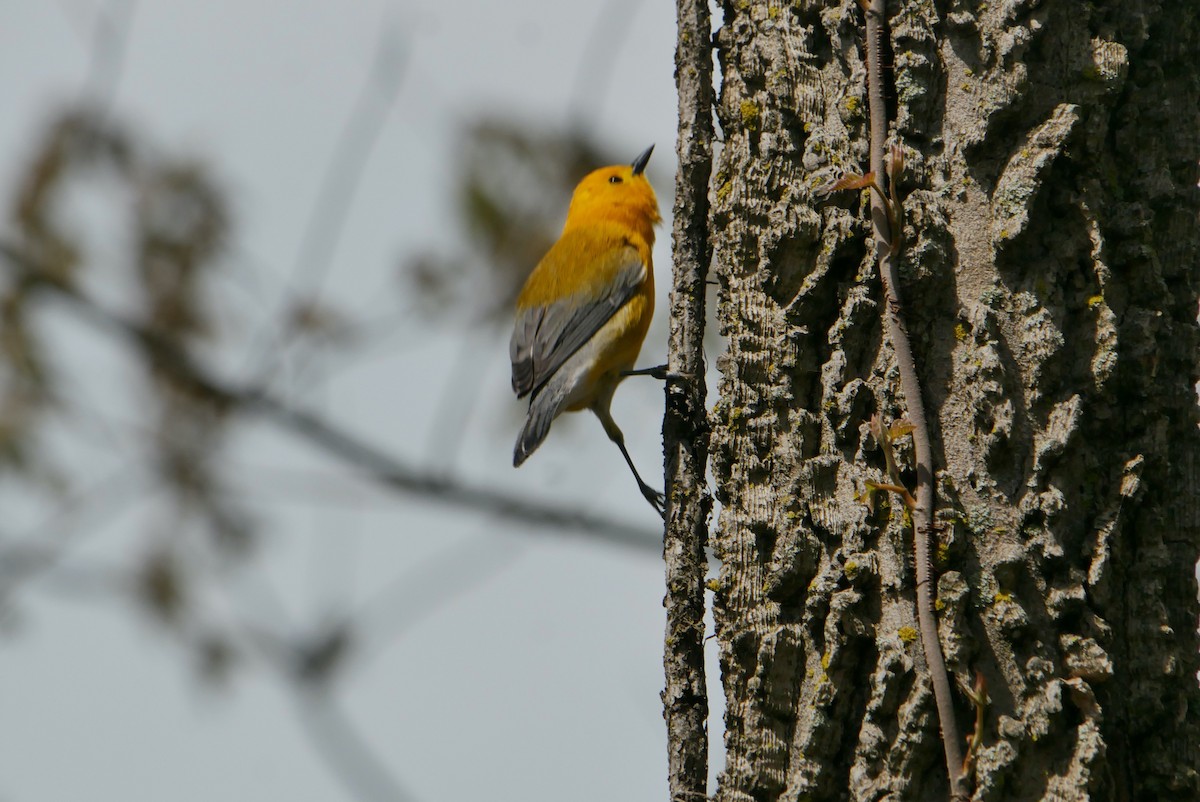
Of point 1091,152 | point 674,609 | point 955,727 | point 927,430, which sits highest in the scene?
point 1091,152

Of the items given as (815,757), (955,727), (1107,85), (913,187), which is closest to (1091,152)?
(1107,85)

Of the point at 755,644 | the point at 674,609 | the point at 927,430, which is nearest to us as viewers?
the point at 927,430

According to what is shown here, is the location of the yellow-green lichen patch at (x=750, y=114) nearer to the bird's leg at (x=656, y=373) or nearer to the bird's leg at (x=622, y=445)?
the bird's leg at (x=656, y=373)

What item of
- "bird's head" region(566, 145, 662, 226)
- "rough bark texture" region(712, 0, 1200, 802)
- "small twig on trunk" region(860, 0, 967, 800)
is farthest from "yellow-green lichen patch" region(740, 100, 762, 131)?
"bird's head" region(566, 145, 662, 226)

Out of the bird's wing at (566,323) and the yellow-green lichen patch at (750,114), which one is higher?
the yellow-green lichen patch at (750,114)

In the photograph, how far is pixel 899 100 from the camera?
222 centimetres

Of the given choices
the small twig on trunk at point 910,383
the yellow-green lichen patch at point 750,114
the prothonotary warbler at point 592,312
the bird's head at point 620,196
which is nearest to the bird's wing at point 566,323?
the prothonotary warbler at point 592,312

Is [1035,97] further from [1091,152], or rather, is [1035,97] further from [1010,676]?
[1010,676]

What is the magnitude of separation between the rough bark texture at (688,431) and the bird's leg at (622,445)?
3.01ft

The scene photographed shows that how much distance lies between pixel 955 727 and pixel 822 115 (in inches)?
48.0

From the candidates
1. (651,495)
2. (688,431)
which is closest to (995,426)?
(688,431)

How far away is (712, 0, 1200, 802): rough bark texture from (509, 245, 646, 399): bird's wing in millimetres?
2233

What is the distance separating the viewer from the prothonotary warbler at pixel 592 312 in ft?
14.5

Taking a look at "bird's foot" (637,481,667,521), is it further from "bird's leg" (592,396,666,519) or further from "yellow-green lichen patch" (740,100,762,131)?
"yellow-green lichen patch" (740,100,762,131)
